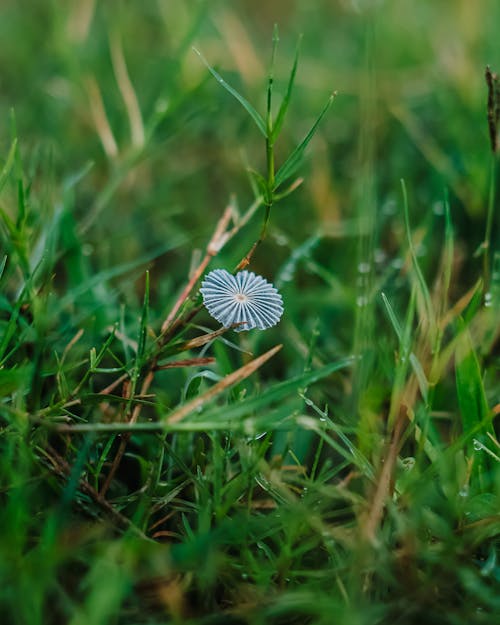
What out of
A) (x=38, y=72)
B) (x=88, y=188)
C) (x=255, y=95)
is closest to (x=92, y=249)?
(x=88, y=188)

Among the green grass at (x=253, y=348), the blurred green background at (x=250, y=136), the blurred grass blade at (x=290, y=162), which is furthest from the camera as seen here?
the blurred green background at (x=250, y=136)

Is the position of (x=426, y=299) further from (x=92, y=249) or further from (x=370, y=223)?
(x=92, y=249)

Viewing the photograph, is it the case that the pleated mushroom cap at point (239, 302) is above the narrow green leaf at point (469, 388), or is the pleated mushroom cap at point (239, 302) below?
above

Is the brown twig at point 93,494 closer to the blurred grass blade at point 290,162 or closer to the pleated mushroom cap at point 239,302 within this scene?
the pleated mushroom cap at point 239,302

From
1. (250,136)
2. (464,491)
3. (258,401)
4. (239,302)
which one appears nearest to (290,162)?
(239,302)

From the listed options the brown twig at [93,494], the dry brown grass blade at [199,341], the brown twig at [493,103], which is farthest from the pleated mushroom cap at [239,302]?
the brown twig at [493,103]

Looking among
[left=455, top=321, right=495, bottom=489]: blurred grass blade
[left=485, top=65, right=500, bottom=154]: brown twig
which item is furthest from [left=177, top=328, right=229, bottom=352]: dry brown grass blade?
[left=485, top=65, right=500, bottom=154]: brown twig

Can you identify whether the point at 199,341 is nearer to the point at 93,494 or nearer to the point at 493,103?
the point at 93,494

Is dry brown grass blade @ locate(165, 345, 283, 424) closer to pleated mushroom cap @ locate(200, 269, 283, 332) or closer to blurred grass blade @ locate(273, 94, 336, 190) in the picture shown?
pleated mushroom cap @ locate(200, 269, 283, 332)
